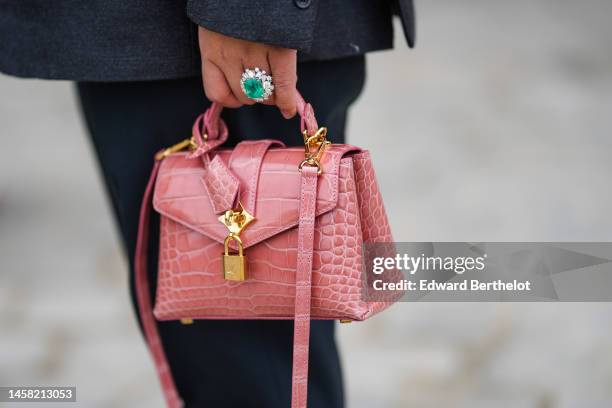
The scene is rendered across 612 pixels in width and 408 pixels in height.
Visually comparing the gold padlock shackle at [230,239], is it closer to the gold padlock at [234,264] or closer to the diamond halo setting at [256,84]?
the gold padlock at [234,264]

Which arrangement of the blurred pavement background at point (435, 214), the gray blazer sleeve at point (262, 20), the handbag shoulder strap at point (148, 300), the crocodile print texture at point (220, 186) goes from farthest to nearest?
1. the blurred pavement background at point (435, 214)
2. the handbag shoulder strap at point (148, 300)
3. the crocodile print texture at point (220, 186)
4. the gray blazer sleeve at point (262, 20)

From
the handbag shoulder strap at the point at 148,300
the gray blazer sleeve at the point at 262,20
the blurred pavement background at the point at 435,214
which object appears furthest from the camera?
the blurred pavement background at the point at 435,214

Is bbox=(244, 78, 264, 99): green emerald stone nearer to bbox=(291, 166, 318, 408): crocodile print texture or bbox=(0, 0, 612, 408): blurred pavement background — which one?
bbox=(291, 166, 318, 408): crocodile print texture

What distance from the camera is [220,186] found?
1.10 m

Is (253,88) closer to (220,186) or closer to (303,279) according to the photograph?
(220,186)

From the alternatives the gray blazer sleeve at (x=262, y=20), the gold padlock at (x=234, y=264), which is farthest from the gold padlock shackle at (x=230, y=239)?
the gray blazer sleeve at (x=262, y=20)

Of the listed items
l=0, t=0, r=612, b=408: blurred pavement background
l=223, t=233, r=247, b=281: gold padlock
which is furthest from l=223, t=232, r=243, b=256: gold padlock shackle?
l=0, t=0, r=612, b=408: blurred pavement background

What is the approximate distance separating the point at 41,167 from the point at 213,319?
2842mm

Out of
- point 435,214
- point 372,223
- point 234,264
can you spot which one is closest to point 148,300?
point 234,264

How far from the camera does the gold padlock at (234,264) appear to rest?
108 centimetres

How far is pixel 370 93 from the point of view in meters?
4.75

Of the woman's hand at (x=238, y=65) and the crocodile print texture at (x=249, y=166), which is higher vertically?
the woman's hand at (x=238, y=65)

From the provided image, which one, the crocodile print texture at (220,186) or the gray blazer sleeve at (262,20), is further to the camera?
the crocodile print texture at (220,186)

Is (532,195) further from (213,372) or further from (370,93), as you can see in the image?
(213,372)
